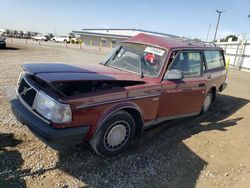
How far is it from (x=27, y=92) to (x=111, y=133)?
4.60 feet

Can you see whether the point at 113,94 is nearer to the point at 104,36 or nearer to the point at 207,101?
the point at 207,101

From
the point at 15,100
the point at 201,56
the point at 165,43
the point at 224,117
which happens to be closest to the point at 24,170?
the point at 15,100

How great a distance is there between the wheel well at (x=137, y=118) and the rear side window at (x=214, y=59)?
2.77 meters

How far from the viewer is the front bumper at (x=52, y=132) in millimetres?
3170

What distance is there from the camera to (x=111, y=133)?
12.8 feet

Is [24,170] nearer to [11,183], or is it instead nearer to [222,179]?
[11,183]

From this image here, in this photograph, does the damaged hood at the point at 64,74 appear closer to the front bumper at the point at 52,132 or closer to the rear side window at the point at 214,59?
the front bumper at the point at 52,132

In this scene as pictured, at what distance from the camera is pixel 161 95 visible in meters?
4.46

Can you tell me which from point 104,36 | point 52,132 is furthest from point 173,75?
point 104,36

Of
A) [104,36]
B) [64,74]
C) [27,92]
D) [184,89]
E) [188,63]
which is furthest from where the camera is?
[104,36]

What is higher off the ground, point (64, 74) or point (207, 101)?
point (64, 74)

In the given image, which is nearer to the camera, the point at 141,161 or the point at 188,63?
the point at 141,161

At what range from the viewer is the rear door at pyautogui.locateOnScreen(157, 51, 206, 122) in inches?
183

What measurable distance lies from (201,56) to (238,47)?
18.9 m
